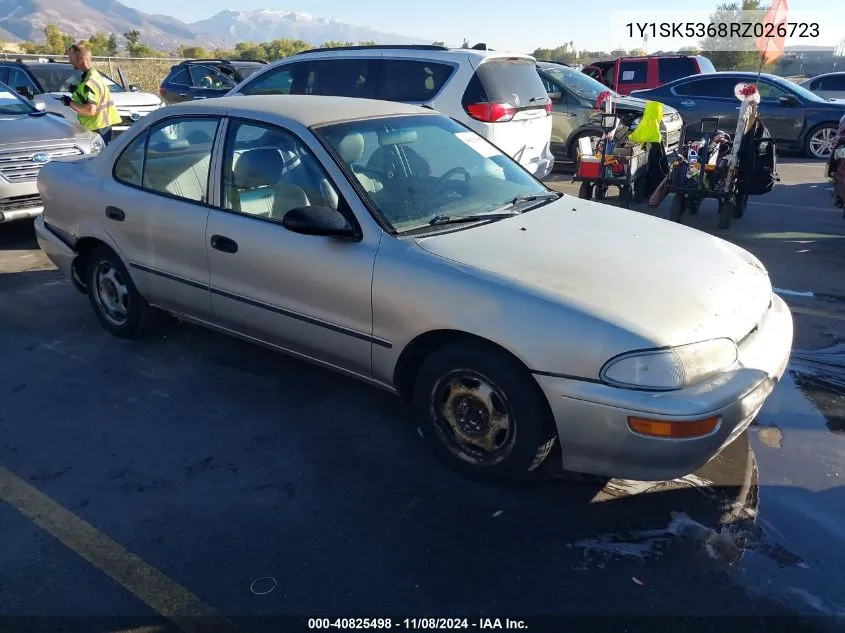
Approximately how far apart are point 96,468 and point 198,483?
1.78ft

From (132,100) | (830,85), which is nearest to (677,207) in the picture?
(132,100)

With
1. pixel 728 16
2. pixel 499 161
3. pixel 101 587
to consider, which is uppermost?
pixel 728 16

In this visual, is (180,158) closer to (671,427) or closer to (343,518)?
(343,518)

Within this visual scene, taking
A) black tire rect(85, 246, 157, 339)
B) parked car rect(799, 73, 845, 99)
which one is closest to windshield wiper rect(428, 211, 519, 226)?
black tire rect(85, 246, 157, 339)

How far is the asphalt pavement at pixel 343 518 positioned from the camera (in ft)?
8.13

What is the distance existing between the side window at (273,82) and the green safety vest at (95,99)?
1.56 meters

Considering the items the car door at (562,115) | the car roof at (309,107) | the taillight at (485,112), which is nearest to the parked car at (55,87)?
the taillight at (485,112)

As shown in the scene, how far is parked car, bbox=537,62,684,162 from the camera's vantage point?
35.4ft

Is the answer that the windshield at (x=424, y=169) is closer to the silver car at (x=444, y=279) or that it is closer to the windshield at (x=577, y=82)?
the silver car at (x=444, y=279)

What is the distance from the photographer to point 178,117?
4215 millimetres

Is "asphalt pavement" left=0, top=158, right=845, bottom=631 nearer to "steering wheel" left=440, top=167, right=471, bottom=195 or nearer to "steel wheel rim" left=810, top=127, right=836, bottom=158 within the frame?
"steering wheel" left=440, top=167, right=471, bottom=195

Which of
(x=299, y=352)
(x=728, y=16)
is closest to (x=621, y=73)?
(x=299, y=352)

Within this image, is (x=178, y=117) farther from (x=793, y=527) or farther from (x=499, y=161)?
(x=793, y=527)

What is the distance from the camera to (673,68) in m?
16.2
